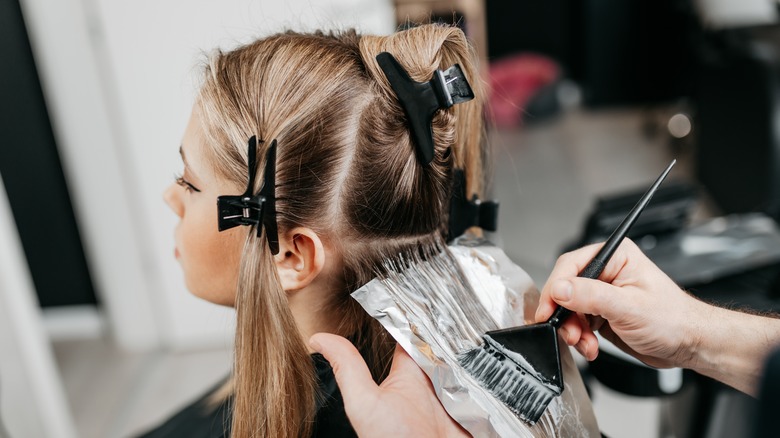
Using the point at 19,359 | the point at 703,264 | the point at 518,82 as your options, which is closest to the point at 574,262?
the point at 703,264

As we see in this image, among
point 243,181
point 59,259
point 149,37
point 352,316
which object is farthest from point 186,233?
point 59,259

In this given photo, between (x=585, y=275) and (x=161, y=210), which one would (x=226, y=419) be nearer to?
(x=585, y=275)

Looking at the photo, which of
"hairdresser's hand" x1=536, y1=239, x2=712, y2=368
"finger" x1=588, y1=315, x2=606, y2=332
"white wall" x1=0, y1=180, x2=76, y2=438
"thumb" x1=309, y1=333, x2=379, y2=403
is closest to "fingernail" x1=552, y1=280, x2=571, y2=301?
"hairdresser's hand" x1=536, y1=239, x2=712, y2=368

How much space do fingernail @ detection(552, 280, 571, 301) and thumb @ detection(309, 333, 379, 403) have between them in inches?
9.2

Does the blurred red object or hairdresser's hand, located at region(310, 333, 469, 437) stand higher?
the blurred red object

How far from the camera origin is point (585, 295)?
28.6 inches

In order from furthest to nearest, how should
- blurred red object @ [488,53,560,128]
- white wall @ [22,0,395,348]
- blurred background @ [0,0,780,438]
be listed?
blurred red object @ [488,53,560,128] → white wall @ [22,0,395,348] → blurred background @ [0,0,780,438]

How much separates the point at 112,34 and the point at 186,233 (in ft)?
3.78

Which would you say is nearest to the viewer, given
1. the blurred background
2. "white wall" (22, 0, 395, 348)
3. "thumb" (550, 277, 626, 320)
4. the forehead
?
"thumb" (550, 277, 626, 320)

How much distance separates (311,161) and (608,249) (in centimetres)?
36

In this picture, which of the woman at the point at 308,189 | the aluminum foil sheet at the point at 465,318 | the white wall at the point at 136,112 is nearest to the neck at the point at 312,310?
the woman at the point at 308,189

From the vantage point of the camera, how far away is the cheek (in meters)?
0.86

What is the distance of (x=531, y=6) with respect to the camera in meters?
4.20

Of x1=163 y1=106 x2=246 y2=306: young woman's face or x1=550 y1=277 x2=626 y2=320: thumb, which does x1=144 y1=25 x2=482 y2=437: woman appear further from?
x1=550 y1=277 x2=626 y2=320: thumb
